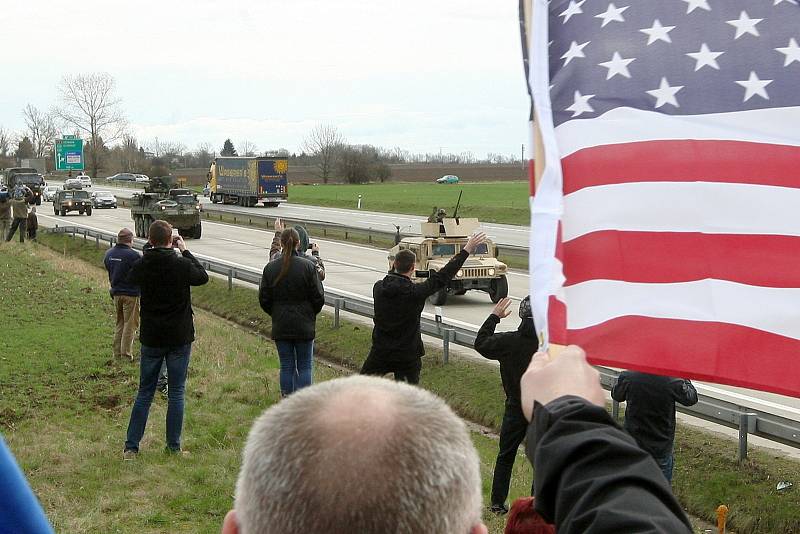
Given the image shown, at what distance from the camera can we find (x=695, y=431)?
10352 mm

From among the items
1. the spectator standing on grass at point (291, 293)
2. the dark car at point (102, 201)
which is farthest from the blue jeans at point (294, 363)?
the dark car at point (102, 201)

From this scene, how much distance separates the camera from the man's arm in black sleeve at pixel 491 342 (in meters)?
7.54

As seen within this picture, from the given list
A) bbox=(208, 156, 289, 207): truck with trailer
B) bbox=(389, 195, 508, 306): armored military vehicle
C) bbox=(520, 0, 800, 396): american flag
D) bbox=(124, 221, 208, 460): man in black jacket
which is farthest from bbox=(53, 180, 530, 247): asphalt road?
bbox=(520, 0, 800, 396): american flag

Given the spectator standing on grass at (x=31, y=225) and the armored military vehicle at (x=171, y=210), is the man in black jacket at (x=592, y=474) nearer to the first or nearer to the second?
the spectator standing on grass at (x=31, y=225)

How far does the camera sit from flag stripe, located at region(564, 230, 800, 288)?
362 centimetres

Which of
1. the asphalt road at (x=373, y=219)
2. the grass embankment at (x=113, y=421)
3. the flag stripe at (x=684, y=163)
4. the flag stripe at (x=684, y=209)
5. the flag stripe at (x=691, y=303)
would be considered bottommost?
the asphalt road at (x=373, y=219)

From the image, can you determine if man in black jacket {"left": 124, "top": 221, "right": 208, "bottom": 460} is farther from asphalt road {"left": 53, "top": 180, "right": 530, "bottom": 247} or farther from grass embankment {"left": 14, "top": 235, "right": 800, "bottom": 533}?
asphalt road {"left": 53, "top": 180, "right": 530, "bottom": 247}

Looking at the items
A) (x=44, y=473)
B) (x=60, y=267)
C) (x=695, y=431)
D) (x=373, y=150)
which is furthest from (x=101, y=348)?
(x=373, y=150)

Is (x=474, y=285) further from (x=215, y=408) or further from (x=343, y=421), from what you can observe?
(x=343, y=421)

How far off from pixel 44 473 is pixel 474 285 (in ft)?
42.3

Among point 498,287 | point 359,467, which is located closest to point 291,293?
point 359,467

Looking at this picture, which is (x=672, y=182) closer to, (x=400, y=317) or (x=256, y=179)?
(x=400, y=317)

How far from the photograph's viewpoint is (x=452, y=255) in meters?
20.7

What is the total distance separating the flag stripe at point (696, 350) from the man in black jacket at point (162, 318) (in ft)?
19.6
